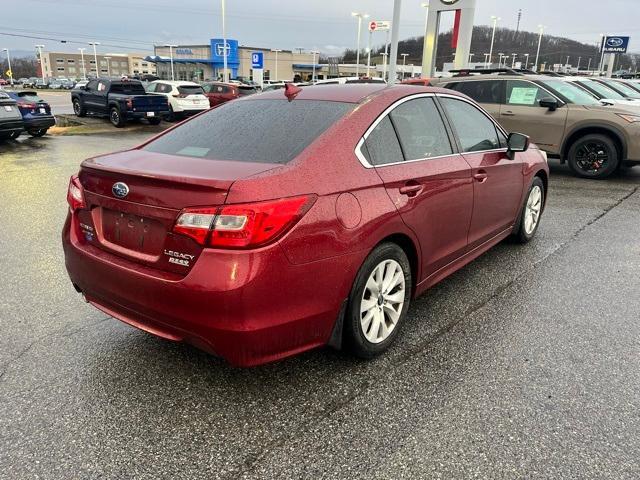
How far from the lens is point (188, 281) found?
2.42m

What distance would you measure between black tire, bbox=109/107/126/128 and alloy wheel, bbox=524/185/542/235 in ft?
54.0

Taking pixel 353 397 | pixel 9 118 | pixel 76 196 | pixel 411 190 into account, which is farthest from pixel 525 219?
pixel 9 118

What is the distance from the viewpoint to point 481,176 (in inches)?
157

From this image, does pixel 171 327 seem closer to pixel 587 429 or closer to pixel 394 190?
pixel 394 190

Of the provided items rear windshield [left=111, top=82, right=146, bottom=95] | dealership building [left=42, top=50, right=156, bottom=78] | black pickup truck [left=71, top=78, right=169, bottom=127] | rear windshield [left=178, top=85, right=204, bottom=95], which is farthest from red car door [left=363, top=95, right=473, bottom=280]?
dealership building [left=42, top=50, right=156, bottom=78]

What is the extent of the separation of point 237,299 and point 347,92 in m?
1.73

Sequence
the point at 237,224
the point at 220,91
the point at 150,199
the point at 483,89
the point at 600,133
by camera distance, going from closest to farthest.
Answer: the point at 237,224, the point at 150,199, the point at 600,133, the point at 483,89, the point at 220,91

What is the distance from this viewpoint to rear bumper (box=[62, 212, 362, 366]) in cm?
236

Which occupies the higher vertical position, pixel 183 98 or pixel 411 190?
pixel 411 190

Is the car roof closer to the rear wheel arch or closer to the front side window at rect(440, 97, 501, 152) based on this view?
the front side window at rect(440, 97, 501, 152)

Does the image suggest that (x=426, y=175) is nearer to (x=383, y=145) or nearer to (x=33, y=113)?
(x=383, y=145)

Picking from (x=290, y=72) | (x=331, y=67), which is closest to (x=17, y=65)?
(x=290, y=72)

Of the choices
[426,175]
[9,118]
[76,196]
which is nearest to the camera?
[76,196]

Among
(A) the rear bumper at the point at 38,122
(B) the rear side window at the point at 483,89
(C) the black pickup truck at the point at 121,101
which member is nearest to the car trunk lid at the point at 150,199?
(B) the rear side window at the point at 483,89
